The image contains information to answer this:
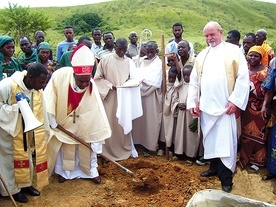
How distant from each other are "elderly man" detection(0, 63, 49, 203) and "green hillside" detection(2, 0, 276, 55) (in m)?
24.9

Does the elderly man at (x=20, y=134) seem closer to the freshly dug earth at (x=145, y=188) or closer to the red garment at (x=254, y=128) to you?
the freshly dug earth at (x=145, y=188)

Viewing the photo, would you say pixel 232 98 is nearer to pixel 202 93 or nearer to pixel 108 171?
pixel 202 93

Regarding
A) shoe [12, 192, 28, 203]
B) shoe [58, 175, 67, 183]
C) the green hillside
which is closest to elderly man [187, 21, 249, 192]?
shoe [58, 175, 67, 183]

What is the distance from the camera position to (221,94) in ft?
14.0

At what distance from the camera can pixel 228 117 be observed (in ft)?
14.1

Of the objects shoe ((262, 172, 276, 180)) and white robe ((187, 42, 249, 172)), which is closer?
white robe ((187, 42, 249, 172))

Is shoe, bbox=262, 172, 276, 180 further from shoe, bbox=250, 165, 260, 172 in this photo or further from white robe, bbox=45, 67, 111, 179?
white robe, bbox=45, 67, 111, 179

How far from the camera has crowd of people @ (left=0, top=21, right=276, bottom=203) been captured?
13.3 ft

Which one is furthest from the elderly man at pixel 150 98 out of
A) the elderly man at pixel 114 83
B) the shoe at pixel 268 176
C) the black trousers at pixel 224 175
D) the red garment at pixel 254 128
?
the shoe at pixel 268 176

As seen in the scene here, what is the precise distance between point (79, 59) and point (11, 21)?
61.7 feet

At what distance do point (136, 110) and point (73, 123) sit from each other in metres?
1.26

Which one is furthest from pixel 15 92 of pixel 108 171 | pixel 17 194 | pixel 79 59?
pixel 108 171

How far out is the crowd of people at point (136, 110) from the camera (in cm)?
404

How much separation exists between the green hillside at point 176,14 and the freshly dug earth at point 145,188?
2435cm
